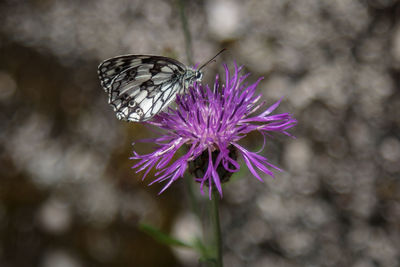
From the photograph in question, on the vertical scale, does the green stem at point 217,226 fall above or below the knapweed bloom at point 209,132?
below

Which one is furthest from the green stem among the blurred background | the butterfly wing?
the blurred background

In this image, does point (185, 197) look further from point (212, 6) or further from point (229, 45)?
point (212, 6)

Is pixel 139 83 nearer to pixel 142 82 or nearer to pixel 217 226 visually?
pixel 142 82

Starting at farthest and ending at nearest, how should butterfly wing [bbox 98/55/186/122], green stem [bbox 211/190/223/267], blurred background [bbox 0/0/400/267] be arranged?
blurred background [bbox 0/0/400/267] → butterfly wing [bbox 98/55/186/122] → green stem [bbox 211/190/223/267]

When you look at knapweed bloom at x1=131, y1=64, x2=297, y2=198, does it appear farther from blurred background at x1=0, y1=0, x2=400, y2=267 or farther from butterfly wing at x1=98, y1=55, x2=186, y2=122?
blurred background at x1=0, y1=0, x2=400, y2=267

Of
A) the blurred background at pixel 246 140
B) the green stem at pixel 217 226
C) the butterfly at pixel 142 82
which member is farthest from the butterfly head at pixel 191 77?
the blurred background at pixel 246 140

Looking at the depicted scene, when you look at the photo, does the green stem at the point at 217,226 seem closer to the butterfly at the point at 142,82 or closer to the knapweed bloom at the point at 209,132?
the knapweed bloom at the point at 209,132

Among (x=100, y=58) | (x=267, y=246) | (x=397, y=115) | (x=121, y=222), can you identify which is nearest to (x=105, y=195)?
(x=121, y=222)
